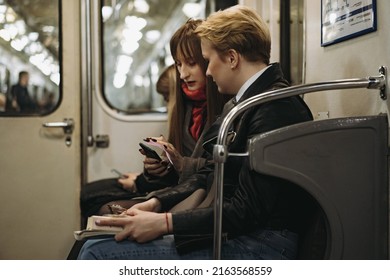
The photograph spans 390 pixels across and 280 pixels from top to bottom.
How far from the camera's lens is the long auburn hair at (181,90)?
1854 mm

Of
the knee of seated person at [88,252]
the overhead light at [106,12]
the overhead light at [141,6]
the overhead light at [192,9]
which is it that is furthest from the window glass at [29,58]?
the knee of seated person at [88,252]

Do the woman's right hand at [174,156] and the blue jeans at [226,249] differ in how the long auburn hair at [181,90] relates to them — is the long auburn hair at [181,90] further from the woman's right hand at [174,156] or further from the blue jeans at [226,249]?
the blue jeans at [226,249]

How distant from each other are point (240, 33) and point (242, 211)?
0.54m

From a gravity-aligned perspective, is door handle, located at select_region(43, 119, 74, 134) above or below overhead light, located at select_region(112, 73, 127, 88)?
below

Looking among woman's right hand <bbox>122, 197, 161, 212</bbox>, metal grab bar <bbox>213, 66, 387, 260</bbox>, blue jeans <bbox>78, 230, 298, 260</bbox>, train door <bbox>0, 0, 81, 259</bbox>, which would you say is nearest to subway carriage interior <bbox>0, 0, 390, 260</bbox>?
train door <bbox>0, 0, 81, 259</bbox>

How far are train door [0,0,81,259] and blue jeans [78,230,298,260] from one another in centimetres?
94

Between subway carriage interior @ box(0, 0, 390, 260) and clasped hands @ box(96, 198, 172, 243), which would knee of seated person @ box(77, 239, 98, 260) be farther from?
subway carriage interior @ box(0, 0, 390, 260)

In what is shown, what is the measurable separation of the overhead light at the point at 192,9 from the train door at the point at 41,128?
529 mm

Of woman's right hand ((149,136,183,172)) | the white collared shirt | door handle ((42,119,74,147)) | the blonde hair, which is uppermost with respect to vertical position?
the blonde hair

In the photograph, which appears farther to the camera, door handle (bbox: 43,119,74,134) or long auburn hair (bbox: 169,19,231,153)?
door handle (bbox: 43,119,74,134)

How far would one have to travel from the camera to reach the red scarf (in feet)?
6.22

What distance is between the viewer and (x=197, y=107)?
193cm

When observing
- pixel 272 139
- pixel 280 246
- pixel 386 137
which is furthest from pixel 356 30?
pixel 280 246

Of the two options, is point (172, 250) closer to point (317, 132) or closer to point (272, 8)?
point (317, 132)
